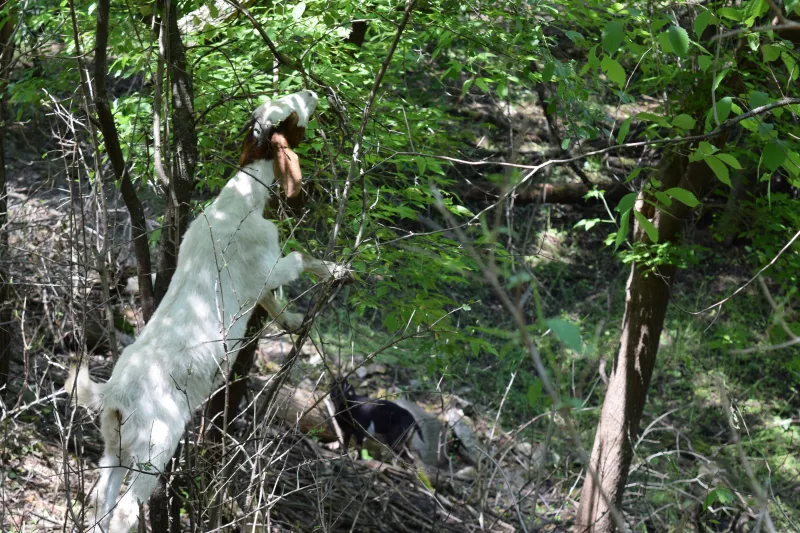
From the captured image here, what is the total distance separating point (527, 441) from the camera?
809cm

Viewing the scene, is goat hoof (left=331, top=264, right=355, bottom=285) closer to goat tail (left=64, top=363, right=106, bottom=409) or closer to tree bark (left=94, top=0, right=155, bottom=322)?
tree bark (left=94, top=0, right=155, bottom=322)

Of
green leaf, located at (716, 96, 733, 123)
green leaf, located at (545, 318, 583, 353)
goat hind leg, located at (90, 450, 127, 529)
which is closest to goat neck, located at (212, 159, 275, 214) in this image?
goat hind leg, located at (90, 450, 127, 529)

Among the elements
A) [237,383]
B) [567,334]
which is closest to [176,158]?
[237,383]

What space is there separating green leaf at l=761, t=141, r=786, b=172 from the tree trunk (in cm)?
312

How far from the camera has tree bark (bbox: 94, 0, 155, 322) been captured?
3.18 metres

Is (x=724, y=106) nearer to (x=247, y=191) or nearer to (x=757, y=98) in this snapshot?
(x=757, y=98)

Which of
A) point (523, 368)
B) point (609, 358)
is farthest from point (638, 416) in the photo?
point (523, 368)

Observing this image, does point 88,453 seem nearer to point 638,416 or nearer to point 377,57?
point 377,57

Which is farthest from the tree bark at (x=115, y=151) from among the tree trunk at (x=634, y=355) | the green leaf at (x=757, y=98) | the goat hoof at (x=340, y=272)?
the tree trunk at (x=634, y=355)

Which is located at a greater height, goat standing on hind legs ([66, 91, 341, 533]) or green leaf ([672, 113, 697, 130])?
green leaf ([672, 113, 697, 130])

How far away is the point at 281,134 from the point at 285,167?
0.20m

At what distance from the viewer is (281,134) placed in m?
3.65

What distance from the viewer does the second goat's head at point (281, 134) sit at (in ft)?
11.7

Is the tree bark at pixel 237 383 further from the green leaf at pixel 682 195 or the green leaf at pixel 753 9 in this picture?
the green leaf at pixel 753 9
